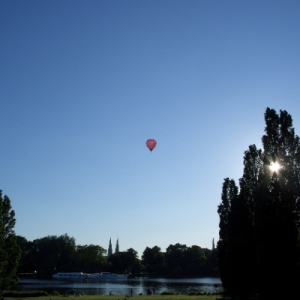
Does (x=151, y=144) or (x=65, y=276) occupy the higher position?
(x=151, y=144)

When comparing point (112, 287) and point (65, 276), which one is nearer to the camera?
point (112, 287)

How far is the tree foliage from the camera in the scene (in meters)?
26.6

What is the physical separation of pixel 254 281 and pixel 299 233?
9475 mm

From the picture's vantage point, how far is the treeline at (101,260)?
140 m

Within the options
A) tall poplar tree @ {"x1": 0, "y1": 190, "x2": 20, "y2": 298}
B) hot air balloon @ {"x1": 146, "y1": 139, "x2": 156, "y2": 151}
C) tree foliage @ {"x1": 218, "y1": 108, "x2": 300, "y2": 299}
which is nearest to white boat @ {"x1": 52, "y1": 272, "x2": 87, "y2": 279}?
tall poplar tree @ {"x1": 0, "y1": 190, "x2": 20, "y2": 298}

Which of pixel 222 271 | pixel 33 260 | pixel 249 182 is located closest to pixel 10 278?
pixel 222 271

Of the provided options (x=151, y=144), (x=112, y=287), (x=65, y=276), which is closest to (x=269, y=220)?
(x=151, y=144)

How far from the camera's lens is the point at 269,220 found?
27.7m

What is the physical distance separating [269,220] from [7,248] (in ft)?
87.4

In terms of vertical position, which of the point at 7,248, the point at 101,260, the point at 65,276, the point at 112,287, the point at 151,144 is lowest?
the point at 65,276

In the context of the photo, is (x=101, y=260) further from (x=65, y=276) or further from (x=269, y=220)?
(x=269, y=220)

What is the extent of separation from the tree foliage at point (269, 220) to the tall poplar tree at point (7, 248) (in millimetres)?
21925

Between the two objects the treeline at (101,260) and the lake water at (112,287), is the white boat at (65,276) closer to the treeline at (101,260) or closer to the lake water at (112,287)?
the treeline at (101,260)

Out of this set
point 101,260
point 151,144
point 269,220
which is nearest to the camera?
point 269,220
